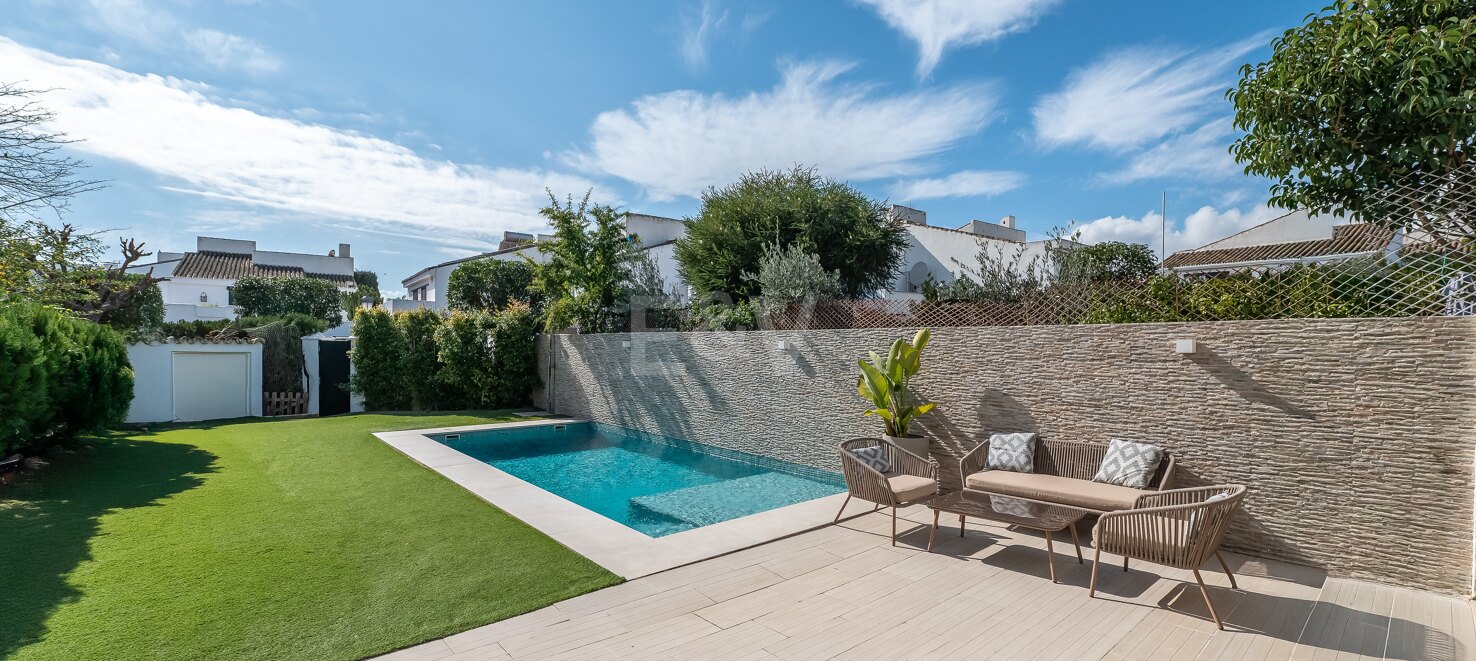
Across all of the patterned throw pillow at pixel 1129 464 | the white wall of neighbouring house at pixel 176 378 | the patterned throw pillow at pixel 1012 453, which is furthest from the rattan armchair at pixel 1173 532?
the white wall of neighbouring house at pixel 176 378

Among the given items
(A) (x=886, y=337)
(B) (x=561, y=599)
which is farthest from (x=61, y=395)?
(A) (x=886, y=337)

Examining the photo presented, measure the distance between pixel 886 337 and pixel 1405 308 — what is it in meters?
5.39

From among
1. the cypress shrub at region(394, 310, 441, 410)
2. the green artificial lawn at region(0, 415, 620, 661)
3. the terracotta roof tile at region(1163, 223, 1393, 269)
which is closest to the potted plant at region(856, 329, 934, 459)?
the terracotta roof tile at region(1163, 223, 1393, 269)

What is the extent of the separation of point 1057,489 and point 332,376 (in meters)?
19.1

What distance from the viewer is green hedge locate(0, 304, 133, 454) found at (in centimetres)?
733

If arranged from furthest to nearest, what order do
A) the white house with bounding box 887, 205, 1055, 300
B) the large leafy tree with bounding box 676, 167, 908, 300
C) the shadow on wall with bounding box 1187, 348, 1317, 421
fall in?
1. the white house with bounding box 887, 205, 1055, 300
2. the large leafy tree with bounding box 676, 167, 908, 300
3. the shadow on wall with bounding box 1187, 348, 1317, 421

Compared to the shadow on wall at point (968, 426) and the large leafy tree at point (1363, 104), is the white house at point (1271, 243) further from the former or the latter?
the shadow on wall at point (968, 426)

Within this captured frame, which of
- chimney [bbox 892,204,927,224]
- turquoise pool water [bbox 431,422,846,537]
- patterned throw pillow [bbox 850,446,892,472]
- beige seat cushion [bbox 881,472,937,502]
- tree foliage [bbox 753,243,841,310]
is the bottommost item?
turquoise pool water [bbox 431,422,846,537]

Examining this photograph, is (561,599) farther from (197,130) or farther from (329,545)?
(197,130)

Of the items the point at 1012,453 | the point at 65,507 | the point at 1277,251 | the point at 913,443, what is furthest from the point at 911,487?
the point at 1277,251

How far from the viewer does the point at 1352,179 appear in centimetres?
631

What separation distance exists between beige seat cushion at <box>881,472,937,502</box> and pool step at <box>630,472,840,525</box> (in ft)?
7.30

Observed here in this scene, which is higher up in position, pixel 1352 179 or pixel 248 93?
pixel 248 93

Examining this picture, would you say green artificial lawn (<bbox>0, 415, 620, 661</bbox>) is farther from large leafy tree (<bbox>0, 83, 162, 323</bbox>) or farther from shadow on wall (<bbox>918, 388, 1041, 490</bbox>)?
shadow on wall (<bbox>918, 388, 1041, 490</bbox>)
